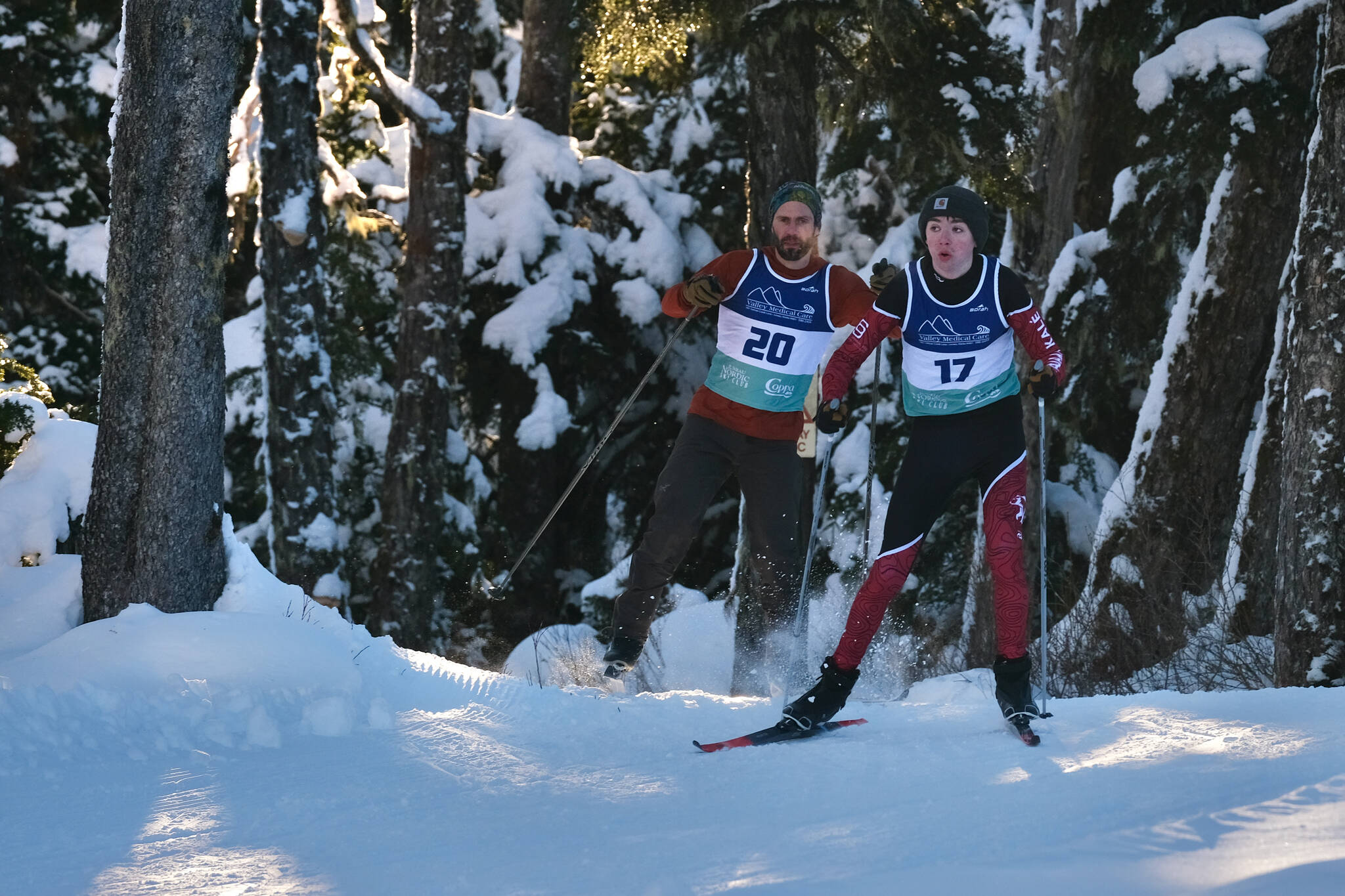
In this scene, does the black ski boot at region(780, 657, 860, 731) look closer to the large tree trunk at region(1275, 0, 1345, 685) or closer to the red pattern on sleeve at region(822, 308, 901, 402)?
the red pattern on sleeve at region(822, 308, 901, 402)

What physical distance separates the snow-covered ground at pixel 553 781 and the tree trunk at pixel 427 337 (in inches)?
229

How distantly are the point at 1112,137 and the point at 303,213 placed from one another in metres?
8.48

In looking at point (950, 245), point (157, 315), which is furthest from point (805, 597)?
point (157, 315)

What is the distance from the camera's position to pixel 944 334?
5.00 metres

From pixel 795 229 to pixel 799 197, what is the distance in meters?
0.15

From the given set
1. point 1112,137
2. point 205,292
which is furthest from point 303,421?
point 1112,137

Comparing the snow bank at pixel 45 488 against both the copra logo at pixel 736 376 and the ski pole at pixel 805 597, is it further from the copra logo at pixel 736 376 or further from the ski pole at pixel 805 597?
the ski pole at pixel 805 597

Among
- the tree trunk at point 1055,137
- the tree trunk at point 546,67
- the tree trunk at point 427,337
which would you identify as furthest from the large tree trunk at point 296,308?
the tree trunk at point 1055,137

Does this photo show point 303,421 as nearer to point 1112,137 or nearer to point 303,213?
point 303,213

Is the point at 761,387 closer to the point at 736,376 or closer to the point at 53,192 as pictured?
the point at 736,376

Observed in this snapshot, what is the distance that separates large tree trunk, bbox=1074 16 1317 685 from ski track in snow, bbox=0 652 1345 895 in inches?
167

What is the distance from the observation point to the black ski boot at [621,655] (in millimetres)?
6383

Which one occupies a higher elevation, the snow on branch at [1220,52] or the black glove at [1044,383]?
the snow on branch at [1220,52]

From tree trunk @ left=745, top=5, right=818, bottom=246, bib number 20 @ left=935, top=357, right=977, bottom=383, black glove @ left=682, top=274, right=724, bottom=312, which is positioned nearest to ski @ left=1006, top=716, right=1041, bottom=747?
bib number 20 @ left=935, top=357, right=977, bottom=383
